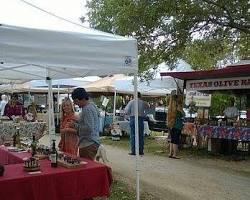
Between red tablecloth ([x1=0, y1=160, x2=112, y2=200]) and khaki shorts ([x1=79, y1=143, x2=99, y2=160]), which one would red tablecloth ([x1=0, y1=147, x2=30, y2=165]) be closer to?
red tablecloth ([x1=0, y1=160, x2=112, y2=200])

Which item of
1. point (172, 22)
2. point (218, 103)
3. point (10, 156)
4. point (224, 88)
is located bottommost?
point (10, 156)

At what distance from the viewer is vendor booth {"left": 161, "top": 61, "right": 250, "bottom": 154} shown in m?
12.6

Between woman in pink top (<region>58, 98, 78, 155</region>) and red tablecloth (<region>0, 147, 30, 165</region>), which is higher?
woman in pink top (<region>58, 98, 78, 155</region>)

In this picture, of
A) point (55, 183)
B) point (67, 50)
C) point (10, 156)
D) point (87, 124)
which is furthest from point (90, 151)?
point (67, 50)

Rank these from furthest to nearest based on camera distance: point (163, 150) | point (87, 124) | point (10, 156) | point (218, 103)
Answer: point (218, 103) → point (163, 150) → point (10, 156) → point (87, 124)

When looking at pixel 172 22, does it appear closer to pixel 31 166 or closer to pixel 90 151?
pixel 90 151

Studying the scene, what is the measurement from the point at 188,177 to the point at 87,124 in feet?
14.1

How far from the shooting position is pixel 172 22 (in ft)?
42.8

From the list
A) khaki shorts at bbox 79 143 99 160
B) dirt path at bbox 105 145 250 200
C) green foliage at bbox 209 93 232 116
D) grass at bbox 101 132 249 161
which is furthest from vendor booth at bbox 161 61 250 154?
khaki shorts at bbox 79 143 99 160

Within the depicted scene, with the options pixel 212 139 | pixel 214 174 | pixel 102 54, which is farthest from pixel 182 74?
pixel 102 54

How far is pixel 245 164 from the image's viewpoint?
1195cm

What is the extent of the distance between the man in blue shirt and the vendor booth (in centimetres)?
692

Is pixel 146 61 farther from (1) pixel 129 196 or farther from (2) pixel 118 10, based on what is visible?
(1) pixel 129 196

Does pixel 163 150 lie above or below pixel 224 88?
below
